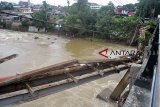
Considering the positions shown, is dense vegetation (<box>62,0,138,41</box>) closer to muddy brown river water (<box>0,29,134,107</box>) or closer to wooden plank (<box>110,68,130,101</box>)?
muddy brown river water (<box>0,29,134,107</box>)

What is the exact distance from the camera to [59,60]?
20.9 metres

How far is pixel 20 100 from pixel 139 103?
2967 millimetres

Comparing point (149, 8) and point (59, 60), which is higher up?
point (149, 8)

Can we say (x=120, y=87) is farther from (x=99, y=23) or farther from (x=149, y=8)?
(x=149, y=8)

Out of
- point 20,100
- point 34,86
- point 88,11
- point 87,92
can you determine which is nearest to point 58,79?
point 34,86

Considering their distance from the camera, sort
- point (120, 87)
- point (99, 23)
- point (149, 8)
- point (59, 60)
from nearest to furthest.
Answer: point (120, 87)
point (59, 60)
point (149, 8)
point (99, 23)

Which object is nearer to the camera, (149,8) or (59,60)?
(59,60)

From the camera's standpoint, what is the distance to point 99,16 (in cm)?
3388

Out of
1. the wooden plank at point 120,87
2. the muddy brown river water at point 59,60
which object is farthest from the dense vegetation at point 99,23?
the wooden plank at point 120,87

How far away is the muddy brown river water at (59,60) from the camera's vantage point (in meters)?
11.1

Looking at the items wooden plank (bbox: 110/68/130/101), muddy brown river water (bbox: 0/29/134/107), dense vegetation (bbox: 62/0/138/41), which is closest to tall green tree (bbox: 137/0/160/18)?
dense vegetation (bbox: 62/0/138/41)

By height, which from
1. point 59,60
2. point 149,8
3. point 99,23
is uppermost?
Result: point 149,8

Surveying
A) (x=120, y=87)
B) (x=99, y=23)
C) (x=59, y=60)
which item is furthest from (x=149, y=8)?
(x=120, y=87)

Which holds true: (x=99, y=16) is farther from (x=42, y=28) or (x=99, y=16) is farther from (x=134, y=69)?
(x=134, y=69)
